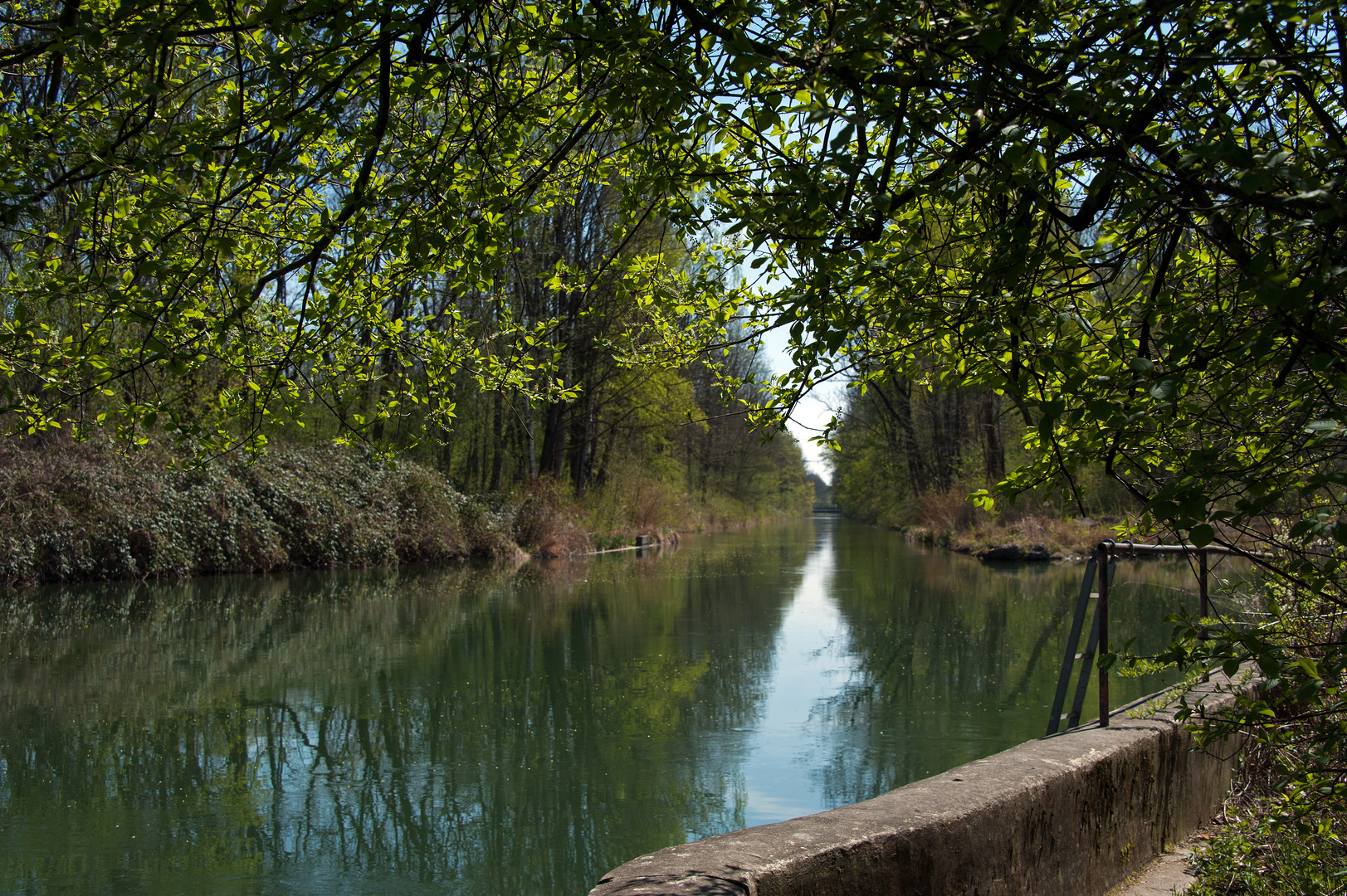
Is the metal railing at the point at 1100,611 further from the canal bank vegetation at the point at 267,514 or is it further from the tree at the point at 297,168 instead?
the canal bank vegetation at the point at 267,514

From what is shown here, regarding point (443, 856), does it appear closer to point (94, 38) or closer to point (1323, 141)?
point (94, 38)

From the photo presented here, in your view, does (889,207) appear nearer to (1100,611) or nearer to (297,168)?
(297,168)

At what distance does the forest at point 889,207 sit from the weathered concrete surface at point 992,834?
0.68 metres

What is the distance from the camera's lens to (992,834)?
3.45 meters

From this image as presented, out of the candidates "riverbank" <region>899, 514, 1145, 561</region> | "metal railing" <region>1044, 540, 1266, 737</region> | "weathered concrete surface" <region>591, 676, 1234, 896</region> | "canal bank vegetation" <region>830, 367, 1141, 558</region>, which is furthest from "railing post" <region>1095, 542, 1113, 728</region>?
"riverbank" <region>899, 514, 1145, 561</region>

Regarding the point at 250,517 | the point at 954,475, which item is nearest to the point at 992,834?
the point at 250,517

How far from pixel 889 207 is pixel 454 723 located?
682 centimetres

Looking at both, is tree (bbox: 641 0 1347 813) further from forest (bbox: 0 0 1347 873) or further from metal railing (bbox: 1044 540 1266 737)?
metal railing (bbox: 1044 540 1266 737)

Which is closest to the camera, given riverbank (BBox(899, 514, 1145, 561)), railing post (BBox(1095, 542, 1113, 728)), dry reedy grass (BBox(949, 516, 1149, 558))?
railing post (BBox(1095, 542, 1113, 728))

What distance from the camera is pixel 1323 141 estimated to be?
3035 mm

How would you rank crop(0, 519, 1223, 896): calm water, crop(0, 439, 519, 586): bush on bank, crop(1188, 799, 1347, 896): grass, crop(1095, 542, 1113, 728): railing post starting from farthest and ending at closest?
crop(0, 439, 519, 586): bush on bank < crop(0, 519, 1223, 896): calm water < crop(1095, 542, 1113, 728): railing post < crop(1188, 799, 1347, 896): grass

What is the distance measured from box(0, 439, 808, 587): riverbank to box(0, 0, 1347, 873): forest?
276 inches

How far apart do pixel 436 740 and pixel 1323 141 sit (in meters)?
7.03

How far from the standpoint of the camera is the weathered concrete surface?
2883mm
